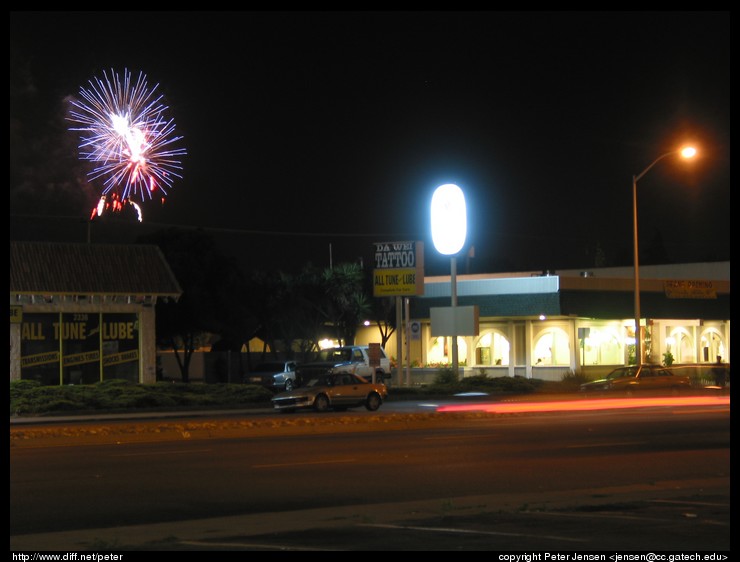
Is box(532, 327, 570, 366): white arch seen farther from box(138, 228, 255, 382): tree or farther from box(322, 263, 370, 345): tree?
box(138, 228, 255, 382): tree

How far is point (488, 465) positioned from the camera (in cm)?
1759

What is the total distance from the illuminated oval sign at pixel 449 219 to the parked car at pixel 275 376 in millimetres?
8776

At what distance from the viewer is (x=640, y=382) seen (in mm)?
39750

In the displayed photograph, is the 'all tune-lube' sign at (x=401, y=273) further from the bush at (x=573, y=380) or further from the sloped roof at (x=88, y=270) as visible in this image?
the sloped roof at (x=88, y=270)

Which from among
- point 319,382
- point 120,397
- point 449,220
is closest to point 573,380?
point 449,220

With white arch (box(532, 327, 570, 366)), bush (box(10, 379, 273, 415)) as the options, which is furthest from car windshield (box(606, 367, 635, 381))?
white arch (box(532, 327, 570, 366))

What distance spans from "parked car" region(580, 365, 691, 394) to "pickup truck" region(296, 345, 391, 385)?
953 centimetres

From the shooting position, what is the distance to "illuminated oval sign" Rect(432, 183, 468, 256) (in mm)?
46875

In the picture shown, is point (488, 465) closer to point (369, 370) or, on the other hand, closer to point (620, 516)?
point (620, 516)

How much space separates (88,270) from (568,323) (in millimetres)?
26087

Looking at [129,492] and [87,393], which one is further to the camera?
[87,393]

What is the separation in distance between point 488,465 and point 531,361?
3881 centimetres

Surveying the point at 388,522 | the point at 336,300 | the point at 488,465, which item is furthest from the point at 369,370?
the point at 388,522

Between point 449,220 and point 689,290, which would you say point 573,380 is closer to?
point 449,220
